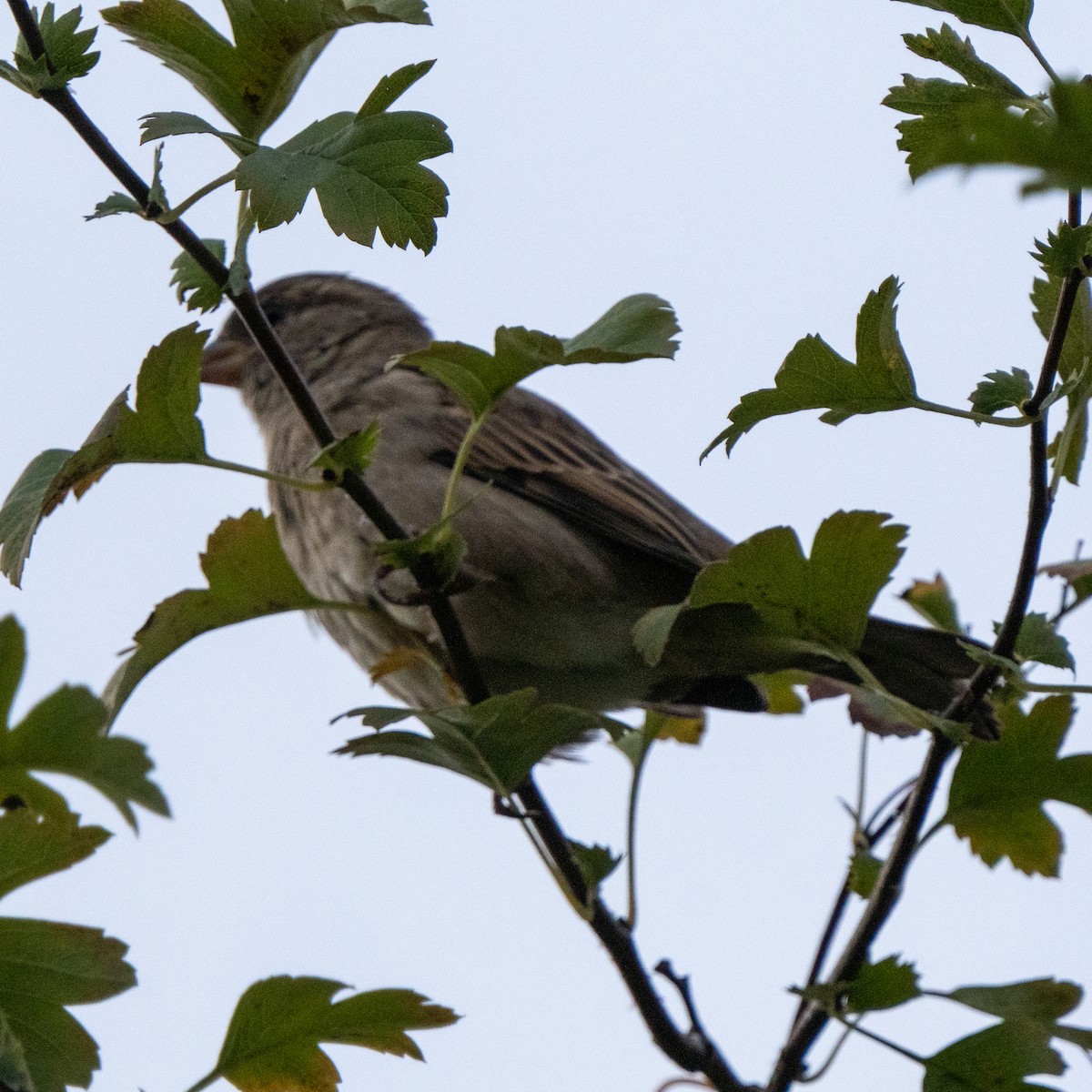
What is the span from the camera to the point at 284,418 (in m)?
4.53

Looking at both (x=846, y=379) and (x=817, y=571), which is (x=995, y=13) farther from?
(x=817, y=571)

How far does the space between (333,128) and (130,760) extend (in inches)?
33.0

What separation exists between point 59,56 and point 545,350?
A: 65 cm

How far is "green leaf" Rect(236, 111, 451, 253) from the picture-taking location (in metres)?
1.64

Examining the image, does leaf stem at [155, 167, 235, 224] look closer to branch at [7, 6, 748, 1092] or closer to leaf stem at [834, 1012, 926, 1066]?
branch at [7, 6, 748, 1092]

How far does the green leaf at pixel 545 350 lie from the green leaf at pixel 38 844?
0.69m

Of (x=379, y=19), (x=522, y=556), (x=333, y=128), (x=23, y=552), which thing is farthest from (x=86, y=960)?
(x=522, y=556)

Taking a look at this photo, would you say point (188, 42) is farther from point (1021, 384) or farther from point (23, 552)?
point (1021, 384)

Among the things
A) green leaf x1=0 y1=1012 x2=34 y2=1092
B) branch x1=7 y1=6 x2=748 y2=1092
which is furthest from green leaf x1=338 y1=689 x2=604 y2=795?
green leaf x1=0 y1=1012 x2=34 y2=1092

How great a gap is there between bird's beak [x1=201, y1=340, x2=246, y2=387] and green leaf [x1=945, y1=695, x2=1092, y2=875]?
3651mm

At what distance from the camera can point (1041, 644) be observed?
179cm

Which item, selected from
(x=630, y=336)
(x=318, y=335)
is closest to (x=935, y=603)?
(x=630, y=336)

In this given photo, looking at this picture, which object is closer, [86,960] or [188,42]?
[86,960]

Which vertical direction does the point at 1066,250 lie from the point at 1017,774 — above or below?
above
